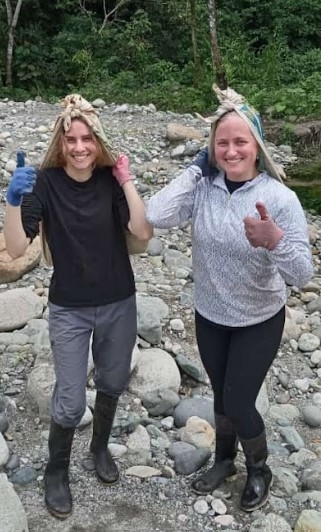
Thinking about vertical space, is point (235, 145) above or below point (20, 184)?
above

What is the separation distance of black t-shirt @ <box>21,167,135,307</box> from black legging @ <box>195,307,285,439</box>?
42cm

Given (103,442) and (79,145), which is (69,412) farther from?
(79,145)

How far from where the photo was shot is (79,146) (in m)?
2.82

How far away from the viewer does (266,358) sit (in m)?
2.95

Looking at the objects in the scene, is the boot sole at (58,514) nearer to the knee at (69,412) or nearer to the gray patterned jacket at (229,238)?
the knee at (69,412)

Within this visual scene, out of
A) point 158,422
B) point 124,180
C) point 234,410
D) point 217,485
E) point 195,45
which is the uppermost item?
point 124,180

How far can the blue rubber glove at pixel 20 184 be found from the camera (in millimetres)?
2715

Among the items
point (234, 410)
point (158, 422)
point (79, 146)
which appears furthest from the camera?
point (158, 422)

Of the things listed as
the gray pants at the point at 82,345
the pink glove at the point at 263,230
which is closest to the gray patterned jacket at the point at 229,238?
the pink glove at the point at 263,230

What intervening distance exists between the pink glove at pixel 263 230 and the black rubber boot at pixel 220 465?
3.60ft

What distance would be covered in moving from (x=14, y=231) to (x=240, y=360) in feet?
3.22

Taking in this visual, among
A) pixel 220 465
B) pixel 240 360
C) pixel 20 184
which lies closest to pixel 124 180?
pixel 20 184

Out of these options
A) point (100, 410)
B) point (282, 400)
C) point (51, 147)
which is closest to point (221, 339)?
point (100, 410)

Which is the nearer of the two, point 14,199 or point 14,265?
point 14,199
